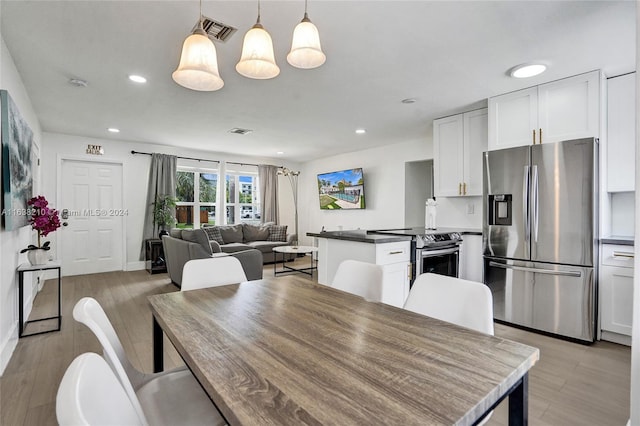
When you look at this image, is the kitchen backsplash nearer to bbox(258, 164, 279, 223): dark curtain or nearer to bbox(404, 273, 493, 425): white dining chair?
bbox(404, 273, 493, 425): white dining chair

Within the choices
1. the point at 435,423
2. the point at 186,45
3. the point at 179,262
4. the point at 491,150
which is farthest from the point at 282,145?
the point at 435,423

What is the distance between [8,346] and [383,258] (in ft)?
10.4

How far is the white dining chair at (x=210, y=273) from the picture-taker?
6.11 feet

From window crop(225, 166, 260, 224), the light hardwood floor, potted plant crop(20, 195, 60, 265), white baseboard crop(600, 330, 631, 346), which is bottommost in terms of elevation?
the light hardwood floor

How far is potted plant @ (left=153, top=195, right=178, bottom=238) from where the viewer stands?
5973 mm

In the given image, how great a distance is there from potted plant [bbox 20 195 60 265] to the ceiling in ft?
4.12

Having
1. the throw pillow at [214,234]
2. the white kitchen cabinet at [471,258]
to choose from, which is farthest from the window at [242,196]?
the white kitchen cabinet at [471,258]

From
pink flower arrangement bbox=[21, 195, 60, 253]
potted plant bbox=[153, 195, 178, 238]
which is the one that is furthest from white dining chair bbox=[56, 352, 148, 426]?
potted plant bbox=[153, 195, 178, 238]

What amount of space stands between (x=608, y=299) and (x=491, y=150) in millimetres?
1748

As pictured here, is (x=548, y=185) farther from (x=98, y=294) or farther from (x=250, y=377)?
(x=98, y=294)

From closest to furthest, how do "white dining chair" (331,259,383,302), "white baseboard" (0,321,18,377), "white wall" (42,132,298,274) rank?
"white dining chair" (331,259,383,302), "white baseboard" (0,321,18,377), "white wall" (42,132,298,274)

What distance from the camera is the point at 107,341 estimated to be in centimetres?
99

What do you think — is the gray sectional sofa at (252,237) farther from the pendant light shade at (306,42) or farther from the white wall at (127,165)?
the pendant light shade at (306,42)

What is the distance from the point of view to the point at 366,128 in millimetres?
4840
